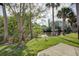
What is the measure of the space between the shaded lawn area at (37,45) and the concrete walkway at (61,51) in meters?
0.04

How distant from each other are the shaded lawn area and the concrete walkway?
0.04 meters

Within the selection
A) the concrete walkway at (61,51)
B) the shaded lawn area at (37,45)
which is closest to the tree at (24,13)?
the shaded lawn area at (37,45)

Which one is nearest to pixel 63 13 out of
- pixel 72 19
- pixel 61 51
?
pixel 72 19

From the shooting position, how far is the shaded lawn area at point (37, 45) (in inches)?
137

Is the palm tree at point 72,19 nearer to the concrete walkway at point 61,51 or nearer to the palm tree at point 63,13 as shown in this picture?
the palm tree at point 63,13

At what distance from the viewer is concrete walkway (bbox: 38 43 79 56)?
11.4 ft

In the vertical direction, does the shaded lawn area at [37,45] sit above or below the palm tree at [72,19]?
below

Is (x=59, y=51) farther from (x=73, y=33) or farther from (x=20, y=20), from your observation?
(x=20, y=20)

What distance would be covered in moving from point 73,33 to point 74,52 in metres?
0.19

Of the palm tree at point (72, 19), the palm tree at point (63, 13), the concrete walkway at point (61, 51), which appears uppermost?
the palm tree at point (63, 13)

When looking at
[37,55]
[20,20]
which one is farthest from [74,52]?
[20,20]

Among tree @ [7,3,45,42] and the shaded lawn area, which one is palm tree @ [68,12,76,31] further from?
tree @ [7,3,45,42]

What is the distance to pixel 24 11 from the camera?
3.49 meters

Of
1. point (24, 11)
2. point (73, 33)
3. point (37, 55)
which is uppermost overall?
point (24, 11)
